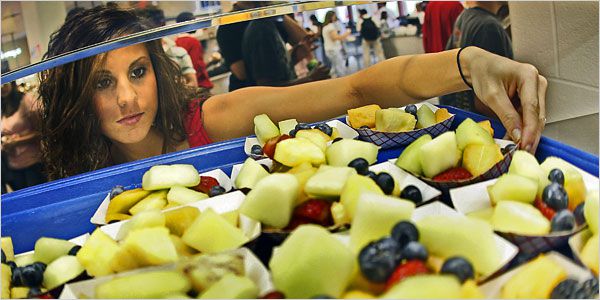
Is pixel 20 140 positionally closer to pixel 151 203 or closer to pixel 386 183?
pixel 151 203

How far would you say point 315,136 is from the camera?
1561mm

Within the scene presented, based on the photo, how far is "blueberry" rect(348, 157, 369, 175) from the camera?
1258 millimetres

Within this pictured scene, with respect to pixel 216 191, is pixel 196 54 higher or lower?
higher

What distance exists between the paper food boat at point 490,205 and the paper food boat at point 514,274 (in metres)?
0.06

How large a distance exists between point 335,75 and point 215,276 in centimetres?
123

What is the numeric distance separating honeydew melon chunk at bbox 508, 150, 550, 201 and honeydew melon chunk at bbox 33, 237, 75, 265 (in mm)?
880

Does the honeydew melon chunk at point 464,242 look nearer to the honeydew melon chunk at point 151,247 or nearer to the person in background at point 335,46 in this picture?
the honeydew melon chunk at point 151,247

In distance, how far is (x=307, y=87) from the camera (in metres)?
2.05

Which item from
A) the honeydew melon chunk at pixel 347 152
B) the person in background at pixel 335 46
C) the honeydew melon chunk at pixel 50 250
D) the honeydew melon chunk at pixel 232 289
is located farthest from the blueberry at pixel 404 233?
the person in background at pixel 335 46

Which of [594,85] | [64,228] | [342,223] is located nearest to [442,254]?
[342,223]

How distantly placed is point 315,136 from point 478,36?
2.02 feet

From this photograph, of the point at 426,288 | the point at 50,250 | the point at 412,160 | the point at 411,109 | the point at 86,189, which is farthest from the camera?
the point at 411,109

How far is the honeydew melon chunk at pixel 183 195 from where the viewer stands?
1.35 m

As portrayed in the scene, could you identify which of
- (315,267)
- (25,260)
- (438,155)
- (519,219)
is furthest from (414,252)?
(25,260)
